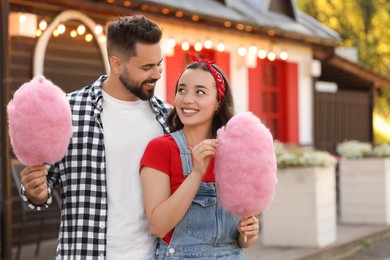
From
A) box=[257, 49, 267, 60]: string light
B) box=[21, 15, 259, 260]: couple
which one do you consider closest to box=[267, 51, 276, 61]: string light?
box=[257, 49, 267, 60]: string light

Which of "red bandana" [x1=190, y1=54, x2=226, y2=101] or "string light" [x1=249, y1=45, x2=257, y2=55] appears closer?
"red bandana" [x1=190, y1=54, x2=226, y2=101]

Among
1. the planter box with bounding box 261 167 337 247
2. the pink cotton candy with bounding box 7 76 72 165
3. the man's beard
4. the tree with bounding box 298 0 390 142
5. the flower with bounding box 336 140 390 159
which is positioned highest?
the tree with bounding box 298 0 390 142

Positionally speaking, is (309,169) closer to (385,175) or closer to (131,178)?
(385,175)

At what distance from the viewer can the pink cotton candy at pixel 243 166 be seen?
3068 millimetres

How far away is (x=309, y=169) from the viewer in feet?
29.8

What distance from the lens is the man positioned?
326 cm

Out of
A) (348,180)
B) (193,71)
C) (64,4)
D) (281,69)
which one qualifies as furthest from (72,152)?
(281,69)

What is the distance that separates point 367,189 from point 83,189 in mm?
8857

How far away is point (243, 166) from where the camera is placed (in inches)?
121

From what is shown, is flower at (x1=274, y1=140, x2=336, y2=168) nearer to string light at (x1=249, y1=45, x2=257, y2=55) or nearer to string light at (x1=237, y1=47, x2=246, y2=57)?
string light at (x1=237, y1=47, x2=246, y2=57)

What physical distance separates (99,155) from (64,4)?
687 cm

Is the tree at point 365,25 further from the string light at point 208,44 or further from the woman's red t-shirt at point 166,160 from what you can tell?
the woman's red t-shirt at point 166,160

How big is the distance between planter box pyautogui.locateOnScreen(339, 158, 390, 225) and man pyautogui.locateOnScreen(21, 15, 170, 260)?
8584 mm

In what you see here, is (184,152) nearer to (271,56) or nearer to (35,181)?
(35,181)
